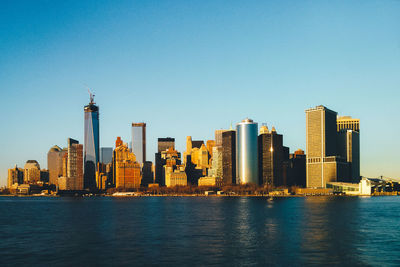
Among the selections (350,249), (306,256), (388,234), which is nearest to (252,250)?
(306,256)

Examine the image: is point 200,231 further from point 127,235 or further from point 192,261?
point 192,261

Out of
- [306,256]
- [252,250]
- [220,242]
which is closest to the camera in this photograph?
[306,256]

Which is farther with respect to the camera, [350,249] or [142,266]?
[350,249]

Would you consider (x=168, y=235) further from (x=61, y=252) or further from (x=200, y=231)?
(x=61, y=252)

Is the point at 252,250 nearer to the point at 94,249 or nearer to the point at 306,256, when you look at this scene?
the point at 306,256

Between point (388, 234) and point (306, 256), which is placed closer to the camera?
point (306, 256)

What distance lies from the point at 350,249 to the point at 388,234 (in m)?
23.4

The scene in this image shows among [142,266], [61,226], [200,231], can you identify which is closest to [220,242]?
[200,231]

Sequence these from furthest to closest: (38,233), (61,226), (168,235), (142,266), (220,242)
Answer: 1. (61,226)
2. (38,233)
3. (168,235)
4. (220,242)
5. (142,266)

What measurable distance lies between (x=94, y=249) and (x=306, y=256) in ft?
106

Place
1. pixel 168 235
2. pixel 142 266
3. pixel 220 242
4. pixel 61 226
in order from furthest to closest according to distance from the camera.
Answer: pixel 61 226, pixel 168 235, pixel 220 242, pixel 142 266

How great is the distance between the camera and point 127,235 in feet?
298

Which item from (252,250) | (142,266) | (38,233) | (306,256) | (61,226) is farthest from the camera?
(61,226)

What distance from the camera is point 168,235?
9012 centimetres
